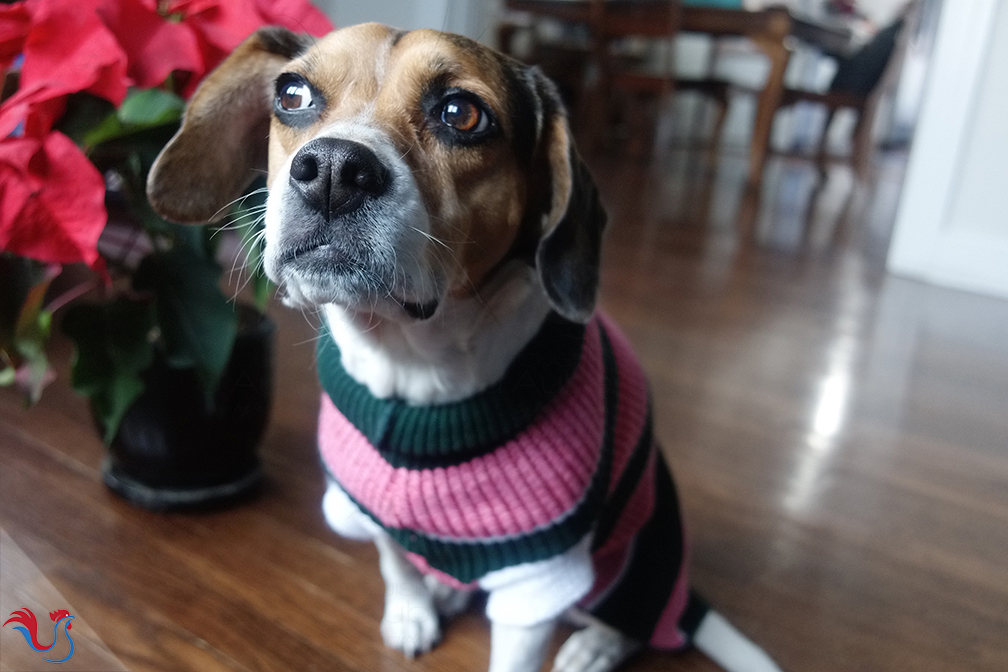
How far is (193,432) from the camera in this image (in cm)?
127

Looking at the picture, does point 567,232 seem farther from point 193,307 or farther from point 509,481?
point 193,307

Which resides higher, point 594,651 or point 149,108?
point 149,108

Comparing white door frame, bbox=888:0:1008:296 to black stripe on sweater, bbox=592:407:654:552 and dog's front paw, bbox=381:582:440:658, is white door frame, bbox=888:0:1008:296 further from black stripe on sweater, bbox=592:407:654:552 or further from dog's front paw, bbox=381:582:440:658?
dog's front paw, bbox=381:582:440:658

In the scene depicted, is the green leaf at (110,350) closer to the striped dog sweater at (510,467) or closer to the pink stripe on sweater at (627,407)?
the striped dog sweater at (510,467)

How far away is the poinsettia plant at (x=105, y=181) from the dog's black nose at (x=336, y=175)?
18 centimetres

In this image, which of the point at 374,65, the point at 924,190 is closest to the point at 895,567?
the point at 374,65

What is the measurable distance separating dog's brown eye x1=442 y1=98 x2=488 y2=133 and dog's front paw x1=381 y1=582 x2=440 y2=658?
2.16ft

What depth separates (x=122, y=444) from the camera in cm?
128

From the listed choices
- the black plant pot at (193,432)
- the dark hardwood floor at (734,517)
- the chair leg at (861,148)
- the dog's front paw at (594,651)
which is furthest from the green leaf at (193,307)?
the chair leg at (861,148)

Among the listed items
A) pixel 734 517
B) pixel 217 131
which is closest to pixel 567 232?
pixel 217 131

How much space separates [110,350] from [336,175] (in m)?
0.57

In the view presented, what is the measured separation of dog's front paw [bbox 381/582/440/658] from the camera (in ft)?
3.60

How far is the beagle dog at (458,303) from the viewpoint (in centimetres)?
83

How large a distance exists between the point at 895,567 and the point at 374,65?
1.23 meters
